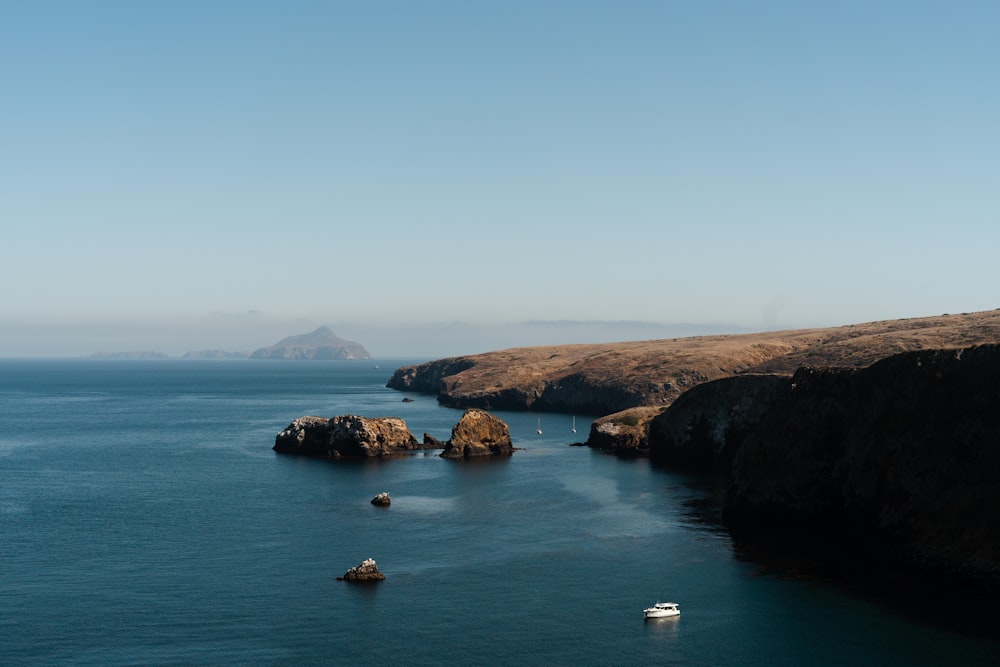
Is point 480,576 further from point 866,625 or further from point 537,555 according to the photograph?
point 866,625

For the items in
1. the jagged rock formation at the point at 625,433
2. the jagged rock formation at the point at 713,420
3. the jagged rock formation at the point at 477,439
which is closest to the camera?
the jagged rock formation at the point at 713,420

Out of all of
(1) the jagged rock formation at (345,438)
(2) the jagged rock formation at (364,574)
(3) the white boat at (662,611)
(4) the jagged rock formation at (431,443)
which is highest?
(1) the jagged rock formation at (345,438)

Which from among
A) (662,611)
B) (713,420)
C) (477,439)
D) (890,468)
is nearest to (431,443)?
(477,439)

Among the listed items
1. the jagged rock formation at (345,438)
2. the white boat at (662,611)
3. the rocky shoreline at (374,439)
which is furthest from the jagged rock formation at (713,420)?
the white boat at (662,611)

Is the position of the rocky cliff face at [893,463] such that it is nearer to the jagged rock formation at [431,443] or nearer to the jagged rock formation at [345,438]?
the jagged rock formation at [345,438]

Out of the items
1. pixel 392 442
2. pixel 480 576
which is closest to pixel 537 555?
pixel 480 576

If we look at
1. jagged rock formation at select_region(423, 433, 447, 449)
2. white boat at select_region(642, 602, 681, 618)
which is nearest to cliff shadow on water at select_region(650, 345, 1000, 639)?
white boat at select_region(642, 602, 681, 618)

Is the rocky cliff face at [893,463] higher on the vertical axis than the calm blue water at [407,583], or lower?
higher
